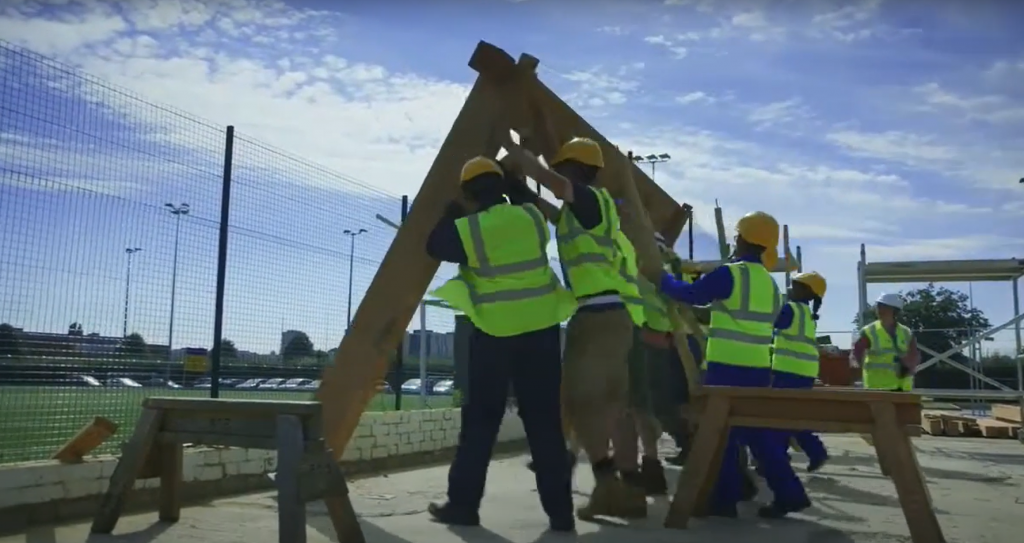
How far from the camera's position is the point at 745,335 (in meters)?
5.67

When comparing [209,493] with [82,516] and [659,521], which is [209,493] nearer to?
[82,516]

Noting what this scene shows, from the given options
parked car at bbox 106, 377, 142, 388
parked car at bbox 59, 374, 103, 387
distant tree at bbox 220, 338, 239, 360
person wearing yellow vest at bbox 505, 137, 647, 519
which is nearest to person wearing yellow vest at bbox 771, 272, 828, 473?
person wearing yellow vest at bbox 505, 137, 647, 519

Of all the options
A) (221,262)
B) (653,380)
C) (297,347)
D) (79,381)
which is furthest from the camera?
(653,380)

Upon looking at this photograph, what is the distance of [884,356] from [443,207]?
6.75 meters

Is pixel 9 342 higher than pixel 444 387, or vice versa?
pixel 9 342

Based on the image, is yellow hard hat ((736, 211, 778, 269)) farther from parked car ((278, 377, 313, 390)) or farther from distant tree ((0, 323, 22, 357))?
distant tree ((0, 323, 22, 357))

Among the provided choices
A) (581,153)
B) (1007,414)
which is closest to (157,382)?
Result: (581,153)

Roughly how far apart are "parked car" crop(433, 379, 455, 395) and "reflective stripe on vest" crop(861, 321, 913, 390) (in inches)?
258

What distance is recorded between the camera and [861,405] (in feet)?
15.1

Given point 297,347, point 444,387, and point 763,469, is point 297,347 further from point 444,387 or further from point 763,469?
point 444,387

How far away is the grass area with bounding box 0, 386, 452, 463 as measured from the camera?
5516 mm

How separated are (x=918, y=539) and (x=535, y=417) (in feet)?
6.58

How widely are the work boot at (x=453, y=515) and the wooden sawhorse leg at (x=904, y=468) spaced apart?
7.05 ft

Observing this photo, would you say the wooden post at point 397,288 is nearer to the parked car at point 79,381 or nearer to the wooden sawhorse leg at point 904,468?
the parked car at point 79,381
